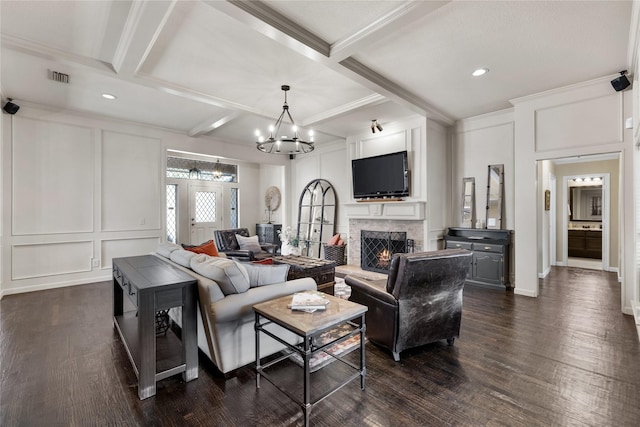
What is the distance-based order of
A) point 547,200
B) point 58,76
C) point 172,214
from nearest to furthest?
point 58,76 → point 547,200 → point 172,214

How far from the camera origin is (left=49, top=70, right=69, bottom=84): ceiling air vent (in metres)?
3.58

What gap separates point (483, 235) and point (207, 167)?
25.2 ft

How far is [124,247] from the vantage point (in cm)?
550

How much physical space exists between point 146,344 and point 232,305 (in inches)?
24.3

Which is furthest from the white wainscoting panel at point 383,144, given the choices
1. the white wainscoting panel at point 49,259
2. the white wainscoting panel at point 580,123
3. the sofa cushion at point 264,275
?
the white wainscoting panel at point 49,259

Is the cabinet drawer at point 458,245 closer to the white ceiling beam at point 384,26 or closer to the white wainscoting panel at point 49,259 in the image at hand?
the white ceiling beam at point 384,26

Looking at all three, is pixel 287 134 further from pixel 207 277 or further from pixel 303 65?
pixel 207 277

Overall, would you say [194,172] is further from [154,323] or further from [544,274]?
[544,274]

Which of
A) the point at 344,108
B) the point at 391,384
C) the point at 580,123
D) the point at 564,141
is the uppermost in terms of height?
the point at 344,108

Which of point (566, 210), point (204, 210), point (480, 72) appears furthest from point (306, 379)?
point (204, 210)

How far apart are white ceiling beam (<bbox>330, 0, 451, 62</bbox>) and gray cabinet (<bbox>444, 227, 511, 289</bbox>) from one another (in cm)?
370

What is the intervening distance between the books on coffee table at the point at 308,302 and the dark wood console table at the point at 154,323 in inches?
31.9

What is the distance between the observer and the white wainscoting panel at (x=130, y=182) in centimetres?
532

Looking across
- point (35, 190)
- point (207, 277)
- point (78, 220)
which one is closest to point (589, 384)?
point (207, 277)
